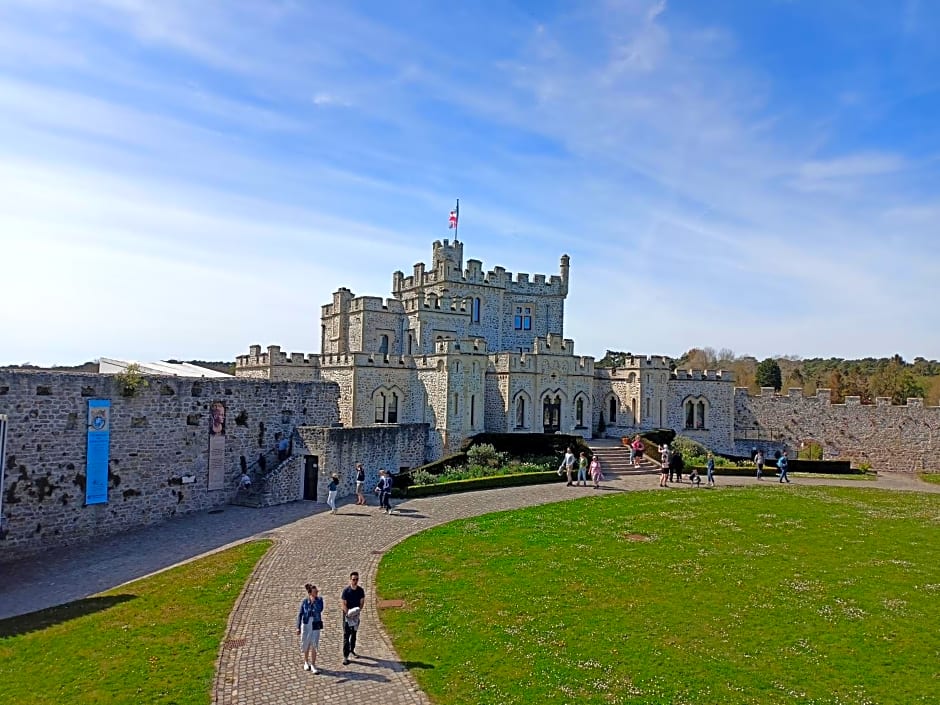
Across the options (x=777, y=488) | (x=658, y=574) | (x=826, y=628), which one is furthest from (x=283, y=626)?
(x=777, y=488)

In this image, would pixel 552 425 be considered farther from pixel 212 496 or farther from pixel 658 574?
pixel 658 574

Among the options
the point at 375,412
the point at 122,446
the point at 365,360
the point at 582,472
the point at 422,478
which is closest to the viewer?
the point at 122,446

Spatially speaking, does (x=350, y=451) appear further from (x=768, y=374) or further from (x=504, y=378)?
(x=768, y=374)

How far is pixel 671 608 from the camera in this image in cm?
1317

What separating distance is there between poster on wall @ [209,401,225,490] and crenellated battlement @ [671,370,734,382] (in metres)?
27.8

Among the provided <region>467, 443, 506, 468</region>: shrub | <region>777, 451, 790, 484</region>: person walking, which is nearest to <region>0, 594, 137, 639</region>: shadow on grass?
<region>467, 443, 506, 468</region>: shrub

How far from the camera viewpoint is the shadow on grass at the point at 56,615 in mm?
12906

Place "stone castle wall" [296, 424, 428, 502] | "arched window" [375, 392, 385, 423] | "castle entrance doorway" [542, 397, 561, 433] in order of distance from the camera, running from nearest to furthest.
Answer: "stone castle wall" [296, 424, 428, 502]
"arched window" [375, 392, 385, 423]
"castle entrance doorway" [542, 397, 561, 433]

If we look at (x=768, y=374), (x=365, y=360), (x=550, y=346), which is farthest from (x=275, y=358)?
(x=768, y=374)

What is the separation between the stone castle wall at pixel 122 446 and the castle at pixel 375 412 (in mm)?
46

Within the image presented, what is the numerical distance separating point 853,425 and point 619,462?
19.4m

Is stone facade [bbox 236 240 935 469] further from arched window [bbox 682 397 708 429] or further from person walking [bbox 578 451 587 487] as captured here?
person walking [bbox 578 451 587 487]

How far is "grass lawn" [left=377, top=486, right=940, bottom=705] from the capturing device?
10156mm

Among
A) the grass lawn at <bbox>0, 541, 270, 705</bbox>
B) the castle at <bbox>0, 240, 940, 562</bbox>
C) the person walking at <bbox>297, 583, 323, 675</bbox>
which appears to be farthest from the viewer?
the castle at <bbox>0, 240, 940, 562</bbox>
